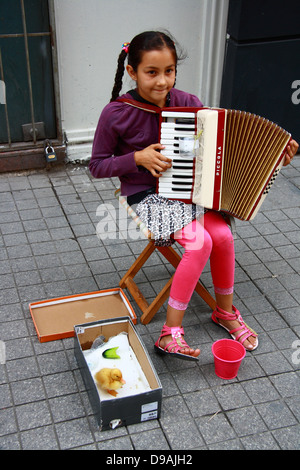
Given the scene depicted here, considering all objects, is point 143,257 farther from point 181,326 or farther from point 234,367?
point 234,367

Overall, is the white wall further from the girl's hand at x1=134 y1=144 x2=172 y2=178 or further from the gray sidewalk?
the girl's hand at x1=134 y1=144 x2=172 y2=178

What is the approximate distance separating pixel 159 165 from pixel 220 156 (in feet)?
1.02

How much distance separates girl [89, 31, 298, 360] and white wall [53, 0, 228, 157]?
5.30ft

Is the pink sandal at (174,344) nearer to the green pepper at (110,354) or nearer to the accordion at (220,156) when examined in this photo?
the green pepper at (110,354)

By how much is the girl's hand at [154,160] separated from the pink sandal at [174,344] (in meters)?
0.82

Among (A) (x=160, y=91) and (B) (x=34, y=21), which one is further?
(B) (x=34, y=21)

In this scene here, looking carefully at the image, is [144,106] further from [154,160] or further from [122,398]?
[122,398]

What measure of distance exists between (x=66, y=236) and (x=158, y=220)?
1229mm

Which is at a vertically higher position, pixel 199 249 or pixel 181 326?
pixel 199 249

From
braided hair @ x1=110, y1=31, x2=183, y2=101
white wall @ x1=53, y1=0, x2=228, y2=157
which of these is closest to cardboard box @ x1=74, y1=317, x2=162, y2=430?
braided hair @ x1=110, y1=31, x2=183, y2=101

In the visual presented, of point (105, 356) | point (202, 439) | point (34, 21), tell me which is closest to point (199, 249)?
point (105, 356)

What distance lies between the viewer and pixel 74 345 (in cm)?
304

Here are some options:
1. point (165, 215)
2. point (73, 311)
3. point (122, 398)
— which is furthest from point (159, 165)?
point (122, 398)
